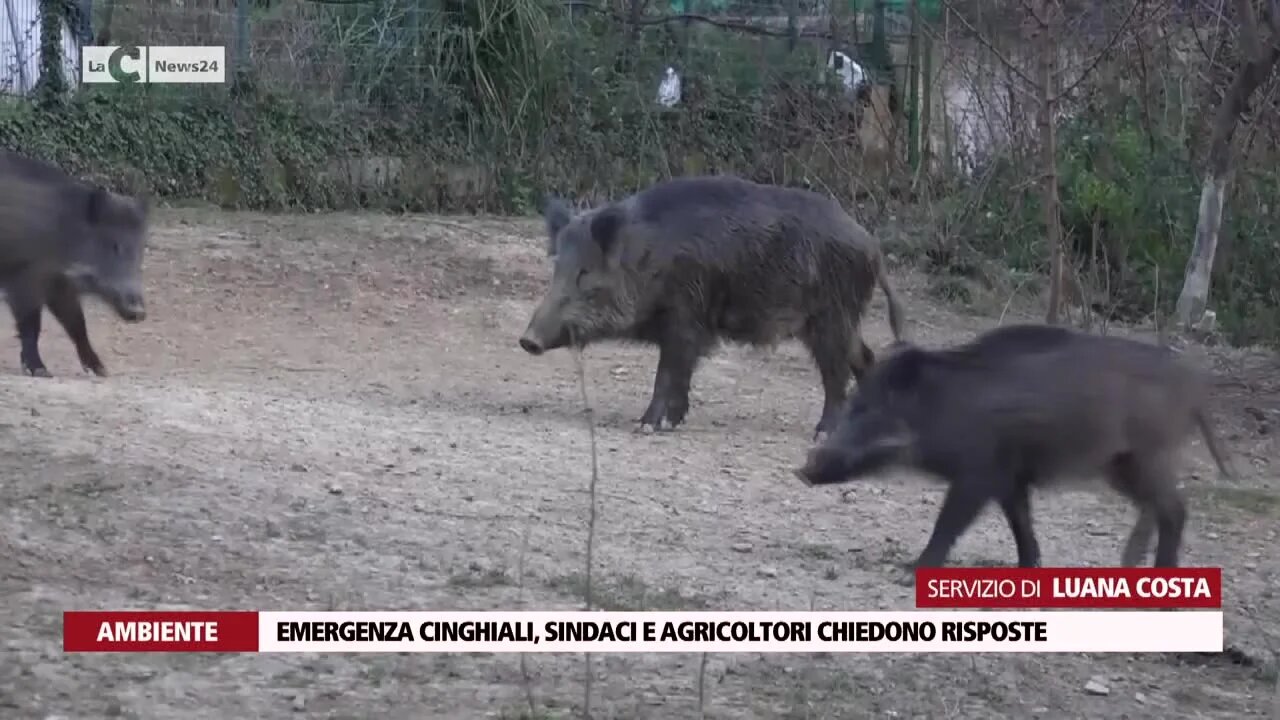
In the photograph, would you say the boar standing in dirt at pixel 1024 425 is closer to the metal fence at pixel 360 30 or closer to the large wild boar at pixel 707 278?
the large wild boar at pixel 707 278

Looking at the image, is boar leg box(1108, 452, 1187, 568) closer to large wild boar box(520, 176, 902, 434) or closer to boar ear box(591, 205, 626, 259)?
large wild boar box(520, 176, 902, 434)

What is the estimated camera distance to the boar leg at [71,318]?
892 centimetres

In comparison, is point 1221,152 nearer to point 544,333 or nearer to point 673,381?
point 673,381

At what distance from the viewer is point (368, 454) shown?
23.1ft

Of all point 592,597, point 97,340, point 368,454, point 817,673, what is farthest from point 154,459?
point 97,340

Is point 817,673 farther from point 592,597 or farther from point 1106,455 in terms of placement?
point 1106,455

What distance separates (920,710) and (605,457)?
3.08 m

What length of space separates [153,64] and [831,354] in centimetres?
711

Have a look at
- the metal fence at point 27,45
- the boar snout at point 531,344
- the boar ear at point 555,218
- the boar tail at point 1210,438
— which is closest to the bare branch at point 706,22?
the metal fence at point 27,45

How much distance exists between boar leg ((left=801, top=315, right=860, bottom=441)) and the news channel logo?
22.4 feet

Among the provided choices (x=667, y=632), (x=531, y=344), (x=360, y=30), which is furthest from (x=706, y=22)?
(x=667, y=632)

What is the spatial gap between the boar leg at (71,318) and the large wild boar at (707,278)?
2.06 metres

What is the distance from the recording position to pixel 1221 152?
11.1 m

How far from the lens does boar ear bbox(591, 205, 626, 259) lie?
28.7 feet
